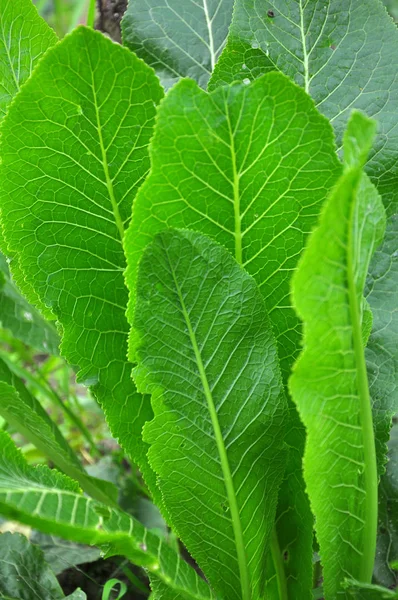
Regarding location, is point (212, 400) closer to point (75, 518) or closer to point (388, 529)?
point (75, 518)

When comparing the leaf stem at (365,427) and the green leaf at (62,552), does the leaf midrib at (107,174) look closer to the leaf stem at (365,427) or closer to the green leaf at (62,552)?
the leaf stem at (365,427)

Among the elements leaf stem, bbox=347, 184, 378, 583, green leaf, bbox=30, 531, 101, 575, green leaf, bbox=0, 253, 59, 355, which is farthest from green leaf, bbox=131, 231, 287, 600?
green leaf, bbox=0, 253, 59, 355

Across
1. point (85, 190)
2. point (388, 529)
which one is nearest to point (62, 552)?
point (388, 529)

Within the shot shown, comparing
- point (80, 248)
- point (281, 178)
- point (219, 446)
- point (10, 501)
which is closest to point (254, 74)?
point (281, 178)

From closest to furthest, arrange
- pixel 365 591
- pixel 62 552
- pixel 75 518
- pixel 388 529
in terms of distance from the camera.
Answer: pixel 75 518
pixel 365 591
pixel 388 529
pixel 62 552

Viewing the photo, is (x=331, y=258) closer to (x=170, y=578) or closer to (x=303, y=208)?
(x=303, y=208)
